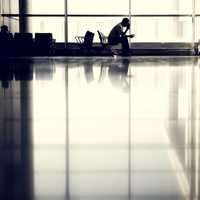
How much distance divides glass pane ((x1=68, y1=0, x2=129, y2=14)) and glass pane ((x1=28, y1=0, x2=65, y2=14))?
0.37 m

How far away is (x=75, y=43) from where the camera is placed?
22.2 m

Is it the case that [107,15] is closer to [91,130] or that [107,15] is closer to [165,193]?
[91,130]

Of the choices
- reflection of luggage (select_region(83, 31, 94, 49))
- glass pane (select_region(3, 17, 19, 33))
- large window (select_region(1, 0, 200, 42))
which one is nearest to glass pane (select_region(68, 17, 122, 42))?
large window (select_region(1, 0, 200, 42))

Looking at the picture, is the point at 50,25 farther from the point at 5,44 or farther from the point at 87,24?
the point at 5,44

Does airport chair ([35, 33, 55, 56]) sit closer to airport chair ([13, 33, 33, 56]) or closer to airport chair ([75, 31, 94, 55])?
airport chair ([13, 33, 33, 56])

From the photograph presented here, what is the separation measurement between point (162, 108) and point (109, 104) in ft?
1.60

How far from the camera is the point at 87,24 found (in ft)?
75.5

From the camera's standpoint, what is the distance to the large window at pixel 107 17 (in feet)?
73.9

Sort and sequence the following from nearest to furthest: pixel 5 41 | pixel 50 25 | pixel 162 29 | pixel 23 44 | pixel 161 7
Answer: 1. pixel 5 41
2. pixel 23 44
3. pixel 50 25
4. pixel 162 29
5. pixel 161 7

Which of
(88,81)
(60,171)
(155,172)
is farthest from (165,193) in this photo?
(88,81)

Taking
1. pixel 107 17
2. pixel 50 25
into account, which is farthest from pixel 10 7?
pixel 107 17

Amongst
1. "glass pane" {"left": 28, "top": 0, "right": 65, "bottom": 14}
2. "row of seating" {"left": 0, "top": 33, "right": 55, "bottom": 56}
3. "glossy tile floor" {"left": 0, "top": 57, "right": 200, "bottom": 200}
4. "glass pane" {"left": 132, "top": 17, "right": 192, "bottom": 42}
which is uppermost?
"glass pane" {"left": 28, "top": 0, "right": 65, "bottom": 14}

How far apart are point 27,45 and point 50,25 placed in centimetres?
370

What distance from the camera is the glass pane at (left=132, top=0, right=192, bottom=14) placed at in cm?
2322
